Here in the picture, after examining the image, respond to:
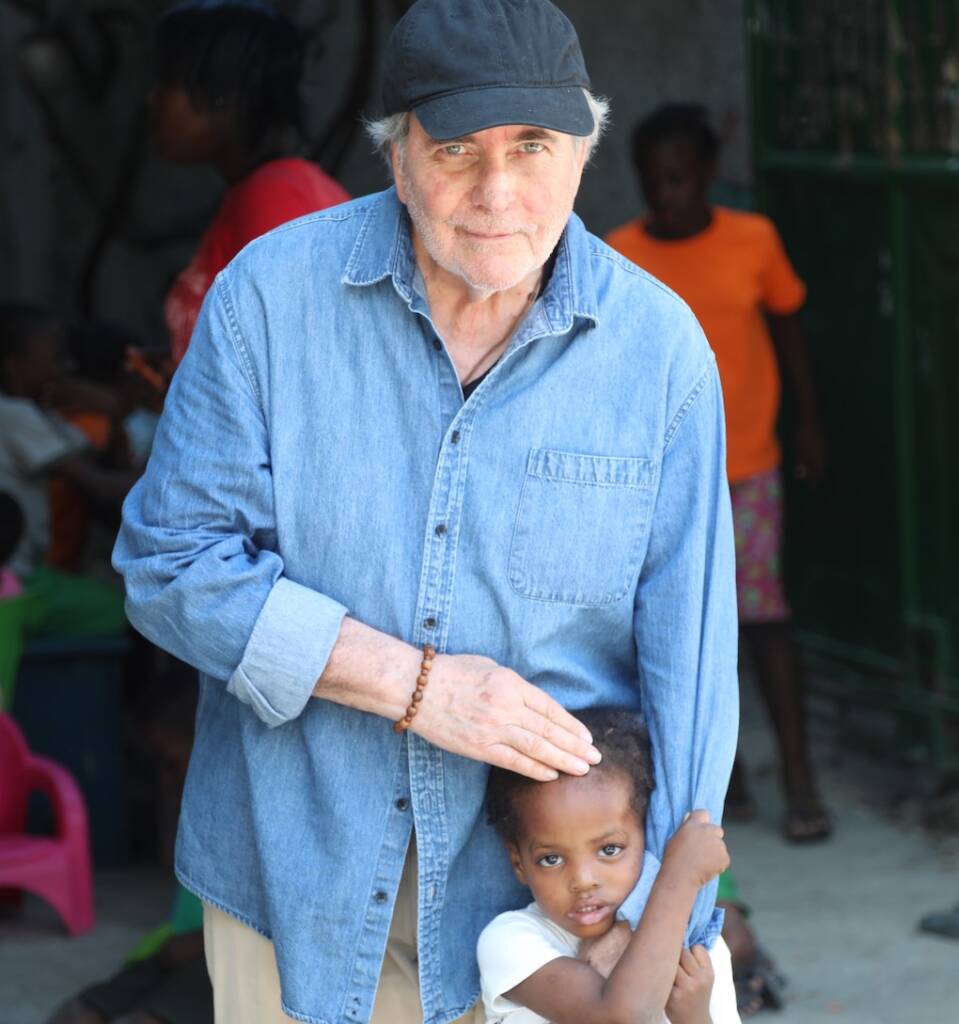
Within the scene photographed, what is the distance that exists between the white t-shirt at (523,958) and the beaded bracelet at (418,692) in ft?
1.04

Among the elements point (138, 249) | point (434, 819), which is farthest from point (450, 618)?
point (138, 249)

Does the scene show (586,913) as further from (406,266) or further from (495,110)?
(495,110)

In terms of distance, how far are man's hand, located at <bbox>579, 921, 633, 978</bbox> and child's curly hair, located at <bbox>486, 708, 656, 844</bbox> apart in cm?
14

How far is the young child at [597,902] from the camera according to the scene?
7.21 feet

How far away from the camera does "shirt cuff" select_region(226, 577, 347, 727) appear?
212cm

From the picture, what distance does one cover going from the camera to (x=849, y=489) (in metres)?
5.61

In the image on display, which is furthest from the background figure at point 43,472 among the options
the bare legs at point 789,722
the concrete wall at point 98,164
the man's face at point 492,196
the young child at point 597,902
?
the man's face at point 492,196

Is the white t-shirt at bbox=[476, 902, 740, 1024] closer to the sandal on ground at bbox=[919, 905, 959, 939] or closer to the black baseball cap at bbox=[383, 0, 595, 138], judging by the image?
A: the black baseball cap at bbox=[383, 0, 595, 138]

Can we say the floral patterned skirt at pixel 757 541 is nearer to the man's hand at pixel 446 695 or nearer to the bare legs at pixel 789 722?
the bare legs at pixel 789 722

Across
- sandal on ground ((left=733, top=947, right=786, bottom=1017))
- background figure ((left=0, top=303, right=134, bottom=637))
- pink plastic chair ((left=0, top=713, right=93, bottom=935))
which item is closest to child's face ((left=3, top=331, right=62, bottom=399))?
background figure ((left=0, top=303, right=134, bottom=637))

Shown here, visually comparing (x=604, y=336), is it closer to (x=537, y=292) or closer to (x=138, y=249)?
(x=537, y=292)

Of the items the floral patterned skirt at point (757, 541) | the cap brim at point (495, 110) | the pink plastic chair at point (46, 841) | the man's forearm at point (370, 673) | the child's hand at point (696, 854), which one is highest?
the cap brim at point (495, 110)

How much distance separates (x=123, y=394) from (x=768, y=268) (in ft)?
6.55

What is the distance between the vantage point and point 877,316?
534 centimetres
